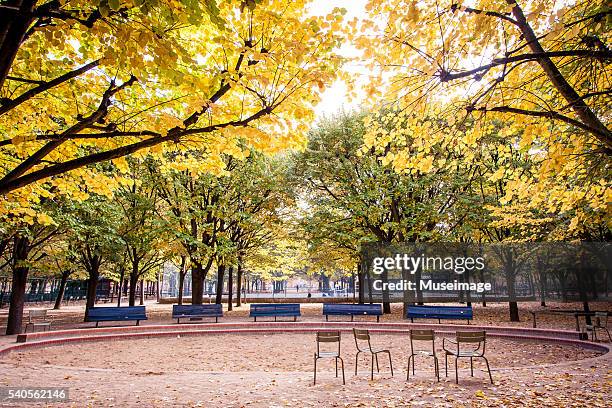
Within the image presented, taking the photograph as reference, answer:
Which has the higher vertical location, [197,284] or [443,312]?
[197,284]

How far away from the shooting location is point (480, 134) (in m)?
5.41

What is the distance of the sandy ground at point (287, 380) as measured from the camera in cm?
615

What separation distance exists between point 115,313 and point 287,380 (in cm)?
1169

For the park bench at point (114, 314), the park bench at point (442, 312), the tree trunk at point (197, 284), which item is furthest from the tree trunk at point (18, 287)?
the park bench at point (442, 312)

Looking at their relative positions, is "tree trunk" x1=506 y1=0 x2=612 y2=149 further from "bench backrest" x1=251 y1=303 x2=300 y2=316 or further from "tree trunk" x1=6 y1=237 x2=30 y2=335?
"tree trunk" x1=6 y1=237 x2=30 y2=335

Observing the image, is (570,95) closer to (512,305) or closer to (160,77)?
(160,77)

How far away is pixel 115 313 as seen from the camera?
632 inches

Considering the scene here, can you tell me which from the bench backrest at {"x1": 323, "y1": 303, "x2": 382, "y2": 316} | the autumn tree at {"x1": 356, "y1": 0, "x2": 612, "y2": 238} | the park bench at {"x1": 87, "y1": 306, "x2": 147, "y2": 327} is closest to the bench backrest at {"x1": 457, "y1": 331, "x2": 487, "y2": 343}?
the autumn tree at {"x1": 356, "y1": 0, "x2": 612, "y2": 238}

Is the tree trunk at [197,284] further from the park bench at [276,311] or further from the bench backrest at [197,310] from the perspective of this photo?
the park bench at [276,311]

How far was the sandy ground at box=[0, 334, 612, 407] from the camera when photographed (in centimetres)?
615

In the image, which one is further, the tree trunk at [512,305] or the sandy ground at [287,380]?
the tree trunk at [512,305]

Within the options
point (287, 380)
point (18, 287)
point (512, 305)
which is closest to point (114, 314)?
point (18, 287)

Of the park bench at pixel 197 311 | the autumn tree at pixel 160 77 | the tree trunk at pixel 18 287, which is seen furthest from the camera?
the park bench at pixel 197 311

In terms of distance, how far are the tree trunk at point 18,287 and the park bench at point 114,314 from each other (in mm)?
2459
